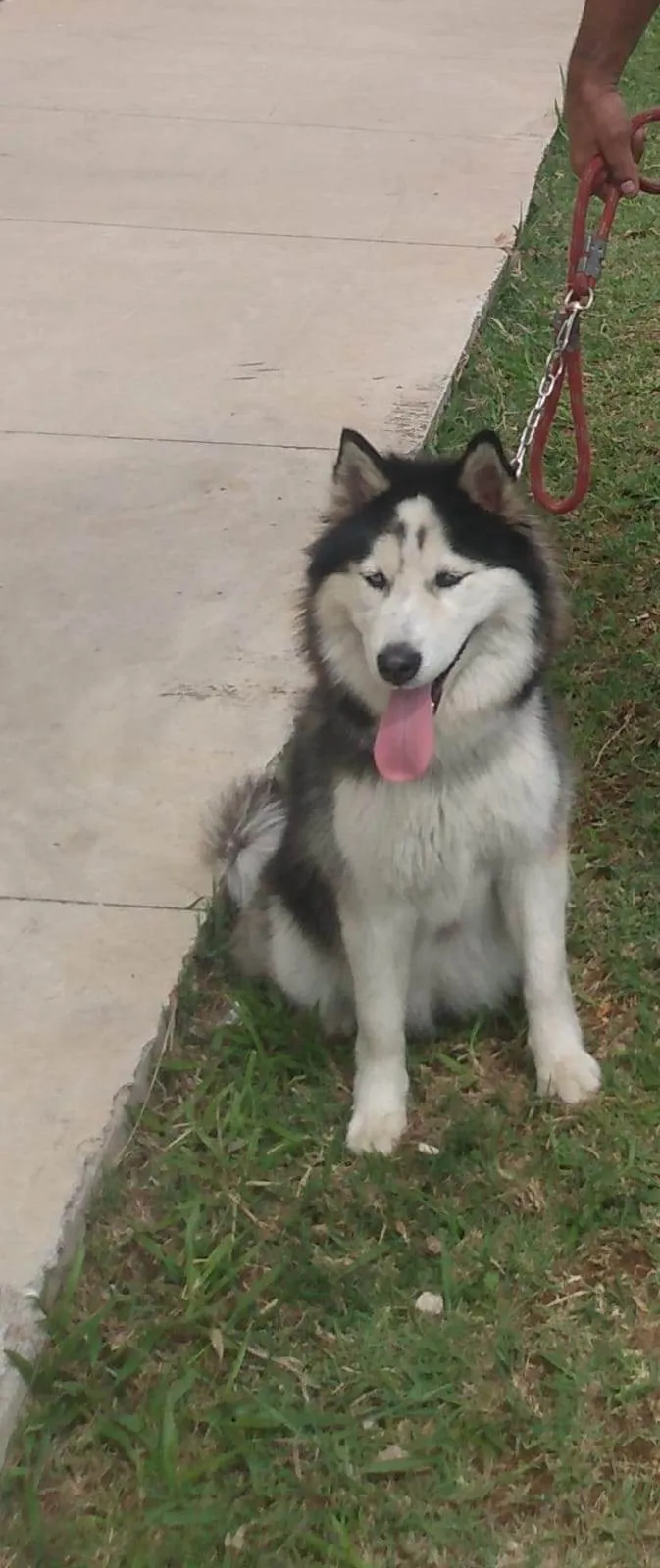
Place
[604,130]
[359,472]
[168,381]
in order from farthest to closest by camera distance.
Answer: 1. [168,381]
2. [604,130]
3. [359,472]

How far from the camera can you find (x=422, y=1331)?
240 cm

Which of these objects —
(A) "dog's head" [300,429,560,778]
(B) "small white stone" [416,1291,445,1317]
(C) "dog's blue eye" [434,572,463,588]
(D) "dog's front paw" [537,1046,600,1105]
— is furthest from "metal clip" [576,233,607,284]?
(B) "small white stone" [416,1291,445,1317]

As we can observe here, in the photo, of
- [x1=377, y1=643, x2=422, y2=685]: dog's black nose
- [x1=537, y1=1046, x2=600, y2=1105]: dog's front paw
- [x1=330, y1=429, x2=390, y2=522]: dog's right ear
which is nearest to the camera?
[x1=377, y1=643, x2=422, y2=685]: dog's black nose

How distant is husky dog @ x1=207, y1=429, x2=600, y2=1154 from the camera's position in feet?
7.88

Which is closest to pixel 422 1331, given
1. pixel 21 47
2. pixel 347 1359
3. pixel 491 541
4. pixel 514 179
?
pixel 347 1359

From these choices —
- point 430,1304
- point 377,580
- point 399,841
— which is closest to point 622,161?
point 377,580

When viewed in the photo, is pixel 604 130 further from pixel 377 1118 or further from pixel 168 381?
pixel 168 381

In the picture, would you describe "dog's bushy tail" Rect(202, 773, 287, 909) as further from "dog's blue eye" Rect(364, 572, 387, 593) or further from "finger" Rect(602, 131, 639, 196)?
"finger" Rect(602, 131, 639, 196)

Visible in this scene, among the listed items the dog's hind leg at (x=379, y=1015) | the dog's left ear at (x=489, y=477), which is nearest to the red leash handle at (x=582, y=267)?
the dog's left ear at (x=489, y=477)

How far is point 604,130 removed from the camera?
9.51ft

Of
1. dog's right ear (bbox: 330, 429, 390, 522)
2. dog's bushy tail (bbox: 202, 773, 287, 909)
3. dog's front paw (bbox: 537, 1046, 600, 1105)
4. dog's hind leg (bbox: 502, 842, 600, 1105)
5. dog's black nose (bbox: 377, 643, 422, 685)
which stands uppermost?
dog's right ear (bbox: 330, 429, 390, 522)

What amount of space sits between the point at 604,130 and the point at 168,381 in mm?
2605

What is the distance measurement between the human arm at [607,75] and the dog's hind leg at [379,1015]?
147cm

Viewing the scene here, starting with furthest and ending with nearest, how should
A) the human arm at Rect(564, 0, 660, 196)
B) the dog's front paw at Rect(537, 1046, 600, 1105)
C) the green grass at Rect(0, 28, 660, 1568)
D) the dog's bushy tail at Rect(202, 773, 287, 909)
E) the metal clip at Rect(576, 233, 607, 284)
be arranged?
1. the dog's bushy tail at Rect(202, 773, 287, 909)
2. the metal clip at Rect(576, 233, 607, 284)
3. the human arm at Rect(564, 0, 660, 196)
4. the dog's front paw at Rect(537, 1046, 600, 1105)
5. the green grass at Rect(0, 28, 660, 1568)
